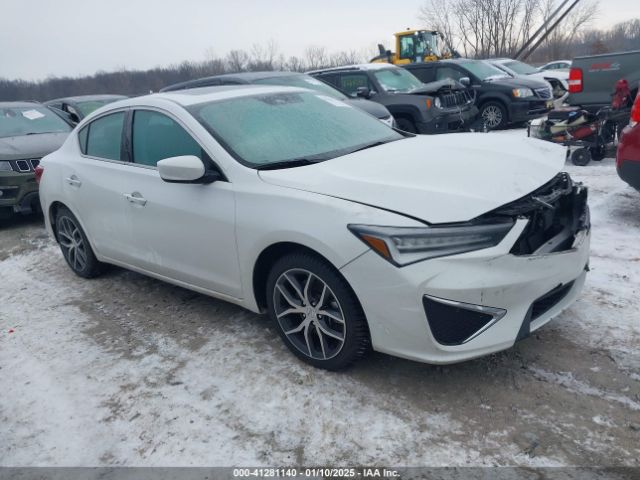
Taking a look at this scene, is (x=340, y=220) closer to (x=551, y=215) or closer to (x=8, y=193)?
(x=551, y=215)

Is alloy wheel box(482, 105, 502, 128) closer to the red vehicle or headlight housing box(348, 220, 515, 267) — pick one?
the red vehicle

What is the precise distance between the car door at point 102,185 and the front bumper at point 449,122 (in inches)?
246

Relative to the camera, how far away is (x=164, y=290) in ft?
15.4

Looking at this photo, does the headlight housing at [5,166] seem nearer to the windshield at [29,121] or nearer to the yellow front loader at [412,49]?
the windshield at [29,121]

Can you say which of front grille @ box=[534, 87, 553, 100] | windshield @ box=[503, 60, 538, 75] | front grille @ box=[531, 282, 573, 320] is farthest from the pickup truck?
windshield @ box=[503, 60, 538, 75]

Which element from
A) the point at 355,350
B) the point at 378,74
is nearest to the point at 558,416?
the point at 355,350

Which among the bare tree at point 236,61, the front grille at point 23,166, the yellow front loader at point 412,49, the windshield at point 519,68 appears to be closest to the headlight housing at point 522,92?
the windshield at point 519,68

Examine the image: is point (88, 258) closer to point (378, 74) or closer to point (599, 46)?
point (378, 74)

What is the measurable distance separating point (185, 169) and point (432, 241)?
162 centimetres

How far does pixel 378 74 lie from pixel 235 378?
8491mm

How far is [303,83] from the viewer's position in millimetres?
8766

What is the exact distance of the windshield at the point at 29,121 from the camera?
7.97 meters

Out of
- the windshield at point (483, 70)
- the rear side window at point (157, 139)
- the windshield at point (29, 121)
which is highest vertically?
the windshield at point (483, 70)

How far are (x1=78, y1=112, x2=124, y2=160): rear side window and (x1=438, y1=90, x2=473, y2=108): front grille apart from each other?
6910 mm
